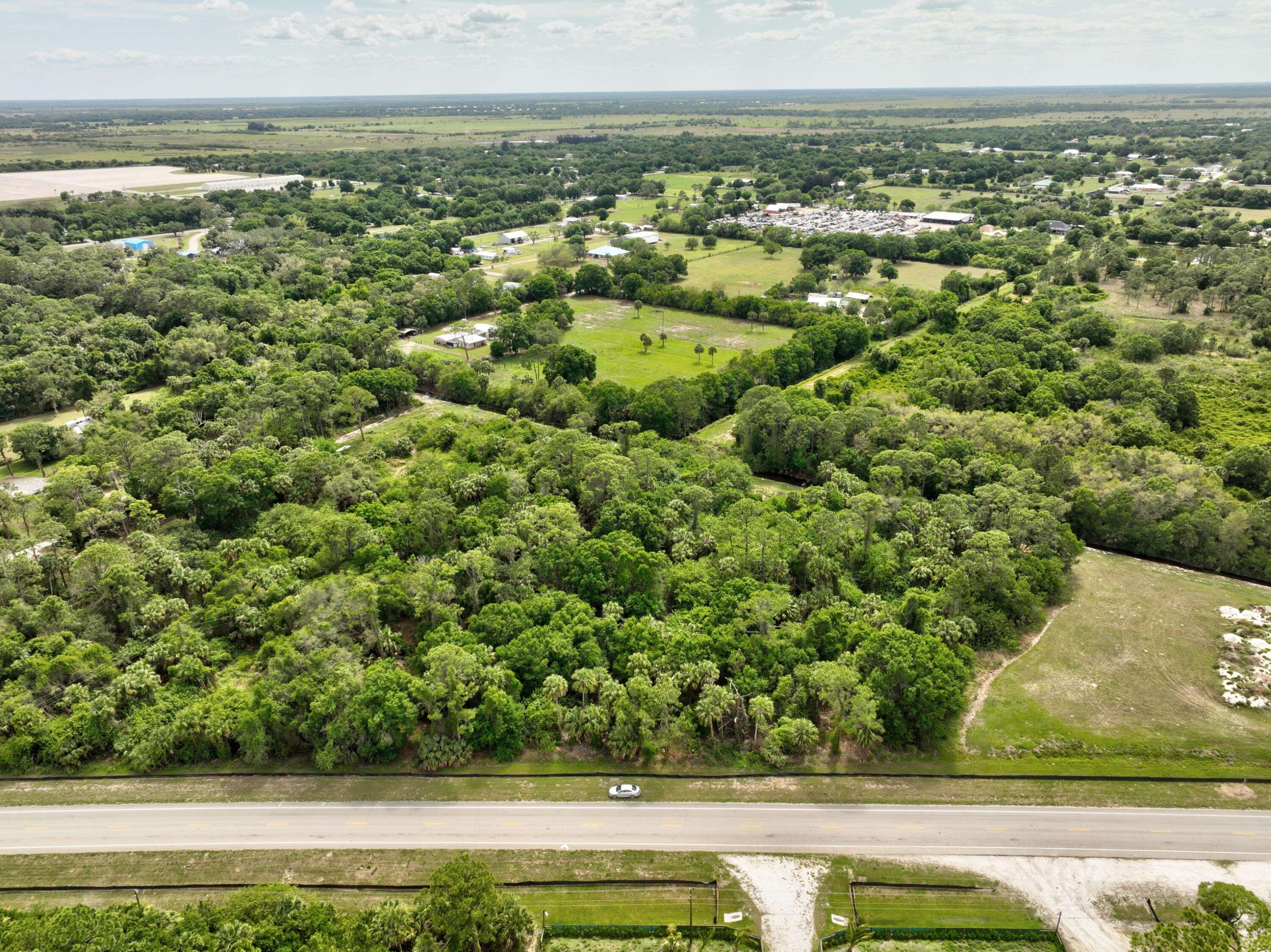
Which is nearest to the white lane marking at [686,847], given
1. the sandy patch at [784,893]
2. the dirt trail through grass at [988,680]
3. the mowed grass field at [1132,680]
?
the sandy patch at [784,893]

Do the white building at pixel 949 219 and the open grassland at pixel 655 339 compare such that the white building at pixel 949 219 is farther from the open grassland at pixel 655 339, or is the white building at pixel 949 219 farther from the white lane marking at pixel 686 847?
the white lane marking at pixel 686 847

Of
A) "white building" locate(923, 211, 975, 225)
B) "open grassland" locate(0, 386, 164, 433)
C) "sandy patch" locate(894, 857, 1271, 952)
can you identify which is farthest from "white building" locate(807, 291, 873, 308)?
"open grassland" locate(0, 386, 164, 433)

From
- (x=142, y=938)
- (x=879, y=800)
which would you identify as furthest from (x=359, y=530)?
(x=879, y=800)

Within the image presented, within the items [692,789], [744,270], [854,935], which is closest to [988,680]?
[854,935]

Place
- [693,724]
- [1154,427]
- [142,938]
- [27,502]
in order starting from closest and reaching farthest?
[142,938], [693,724], [27,502], [1154,427]

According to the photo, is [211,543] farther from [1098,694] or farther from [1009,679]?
[1098,694]

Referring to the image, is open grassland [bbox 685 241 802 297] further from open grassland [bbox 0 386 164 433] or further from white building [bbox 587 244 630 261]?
open grassland [bbox 0 386 164 433]
